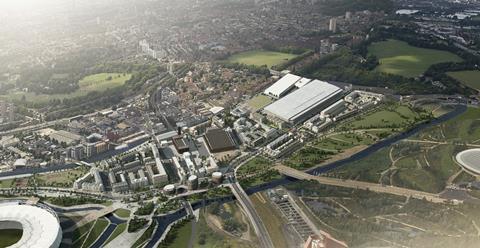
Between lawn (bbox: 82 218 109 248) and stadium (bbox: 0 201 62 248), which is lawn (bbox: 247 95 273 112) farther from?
stadium (bbox: 0 201 62 248)

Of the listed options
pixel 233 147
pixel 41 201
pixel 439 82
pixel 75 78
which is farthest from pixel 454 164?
pixel 75 78

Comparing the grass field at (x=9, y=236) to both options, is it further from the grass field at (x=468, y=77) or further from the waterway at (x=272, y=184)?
the grass field at (x=468, y=77)

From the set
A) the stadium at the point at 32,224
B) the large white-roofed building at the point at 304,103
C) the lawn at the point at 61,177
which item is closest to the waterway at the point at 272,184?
the stadium at the point at 32,224

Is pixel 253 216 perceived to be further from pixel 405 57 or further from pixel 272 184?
pixel 405 57

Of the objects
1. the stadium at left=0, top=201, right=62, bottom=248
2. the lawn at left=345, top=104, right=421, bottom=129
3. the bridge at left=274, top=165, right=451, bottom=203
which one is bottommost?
the lawn at left=345, top=104, right=421, bottom=129

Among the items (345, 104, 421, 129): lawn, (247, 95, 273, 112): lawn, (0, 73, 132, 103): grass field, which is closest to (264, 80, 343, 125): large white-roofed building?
(247, 95, 273, 112): lawn

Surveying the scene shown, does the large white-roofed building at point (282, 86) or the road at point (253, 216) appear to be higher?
the large white-roofed building at point (282, 86)
